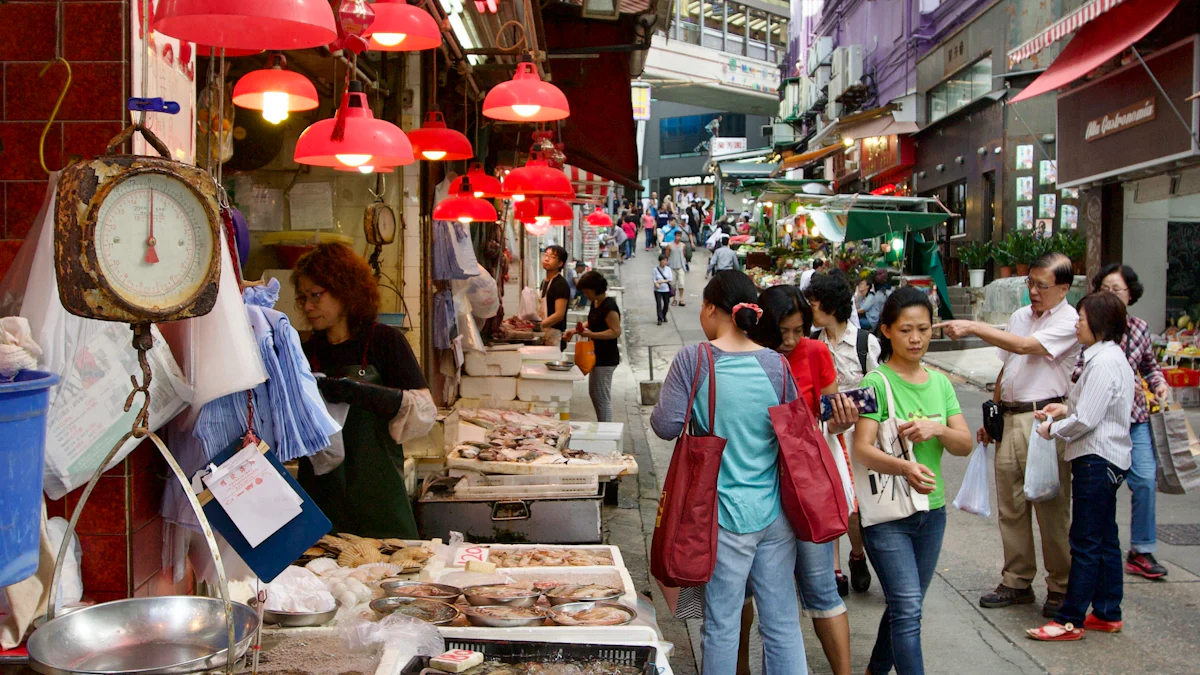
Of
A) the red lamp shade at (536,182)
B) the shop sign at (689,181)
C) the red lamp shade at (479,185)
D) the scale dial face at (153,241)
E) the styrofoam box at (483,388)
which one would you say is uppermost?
the shop sign at (689,181)

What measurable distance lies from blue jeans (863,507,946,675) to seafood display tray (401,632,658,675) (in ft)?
5.38

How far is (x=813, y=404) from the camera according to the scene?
5.64m

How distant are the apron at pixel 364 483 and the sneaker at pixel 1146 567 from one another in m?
5.08

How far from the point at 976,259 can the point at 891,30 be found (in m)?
13.4

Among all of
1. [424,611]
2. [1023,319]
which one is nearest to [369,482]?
[424,611]

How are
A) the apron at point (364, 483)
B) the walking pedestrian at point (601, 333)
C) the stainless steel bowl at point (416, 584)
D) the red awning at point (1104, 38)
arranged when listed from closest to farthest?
1. the stainless steel bowl at point (416, 584)
2. the apron at point (364, 483)
3. the walking pedestrian at point (601, 333)
4. the red awning at point (1104, 38)

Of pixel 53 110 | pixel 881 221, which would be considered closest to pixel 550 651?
pixel 53 110

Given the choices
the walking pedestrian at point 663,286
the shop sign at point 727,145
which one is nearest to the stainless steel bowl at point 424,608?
the walking pedestrian at point 663,286

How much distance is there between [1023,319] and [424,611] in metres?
4.20

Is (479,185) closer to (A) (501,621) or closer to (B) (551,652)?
(A) (501,621)

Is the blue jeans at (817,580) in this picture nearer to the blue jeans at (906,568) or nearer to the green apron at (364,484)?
the blue jeans at (906,568)

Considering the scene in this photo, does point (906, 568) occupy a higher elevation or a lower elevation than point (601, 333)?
lower

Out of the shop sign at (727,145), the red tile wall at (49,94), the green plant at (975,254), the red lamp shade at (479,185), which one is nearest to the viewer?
the red tile wall at (49,94)

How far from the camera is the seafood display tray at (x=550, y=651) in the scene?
326 cm
